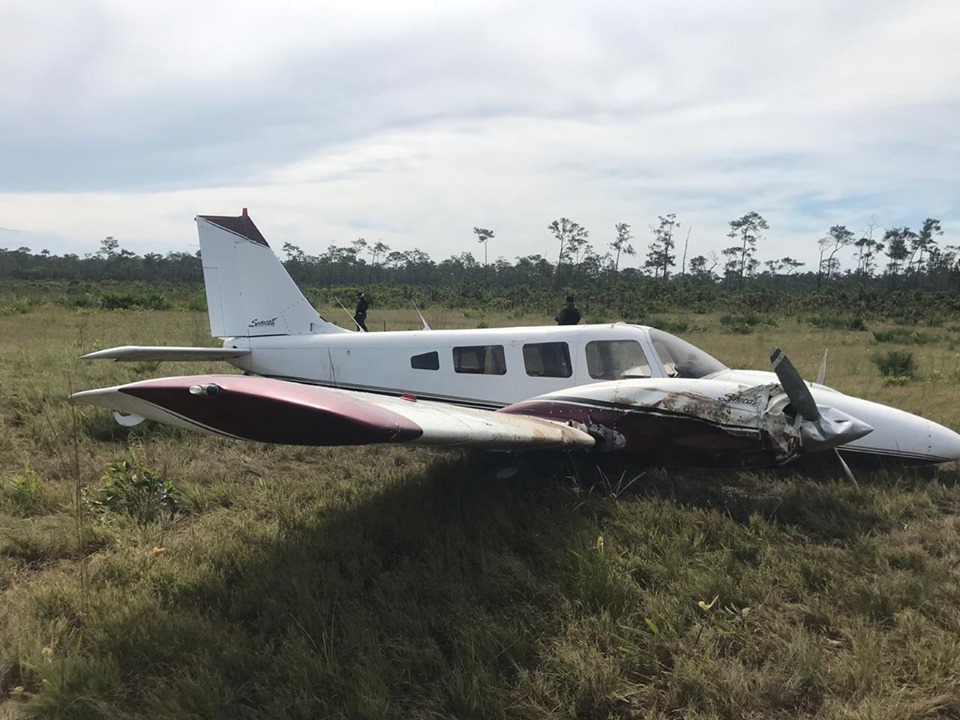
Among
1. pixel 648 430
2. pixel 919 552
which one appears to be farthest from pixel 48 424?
pixel 919 552

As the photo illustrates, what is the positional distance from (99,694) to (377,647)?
142cm

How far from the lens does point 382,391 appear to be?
7.52m

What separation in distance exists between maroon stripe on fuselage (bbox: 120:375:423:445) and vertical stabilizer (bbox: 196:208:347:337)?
572cm

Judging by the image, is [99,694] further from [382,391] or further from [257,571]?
[382,391]

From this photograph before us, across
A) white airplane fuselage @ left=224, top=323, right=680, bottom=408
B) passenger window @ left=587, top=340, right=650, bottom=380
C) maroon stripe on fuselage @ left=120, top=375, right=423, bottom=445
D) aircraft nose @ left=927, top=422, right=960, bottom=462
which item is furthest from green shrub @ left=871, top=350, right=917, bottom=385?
maroon stripe on fuselage @ left=120, top=375, right=423, bottom=445

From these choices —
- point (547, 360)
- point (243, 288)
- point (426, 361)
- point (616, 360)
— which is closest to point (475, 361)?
point (426, 361)

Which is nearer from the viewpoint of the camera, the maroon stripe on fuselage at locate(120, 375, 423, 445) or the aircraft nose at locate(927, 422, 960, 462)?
the maroon stripe on fuselage at locate(120, 375, 423, 445)

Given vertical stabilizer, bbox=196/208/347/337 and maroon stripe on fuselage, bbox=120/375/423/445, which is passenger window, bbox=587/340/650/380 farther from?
vertical stabilizer, bbox=196/208/347/337

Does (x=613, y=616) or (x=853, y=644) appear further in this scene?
(x=613, y=616)

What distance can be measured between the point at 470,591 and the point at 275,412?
5.88 feet

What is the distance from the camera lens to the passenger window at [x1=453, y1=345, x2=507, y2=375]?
7000 mm

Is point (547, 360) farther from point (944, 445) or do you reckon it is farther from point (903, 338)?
point (903, 338)

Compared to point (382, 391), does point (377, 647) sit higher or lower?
lower

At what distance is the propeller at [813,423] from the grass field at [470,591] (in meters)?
0.55
